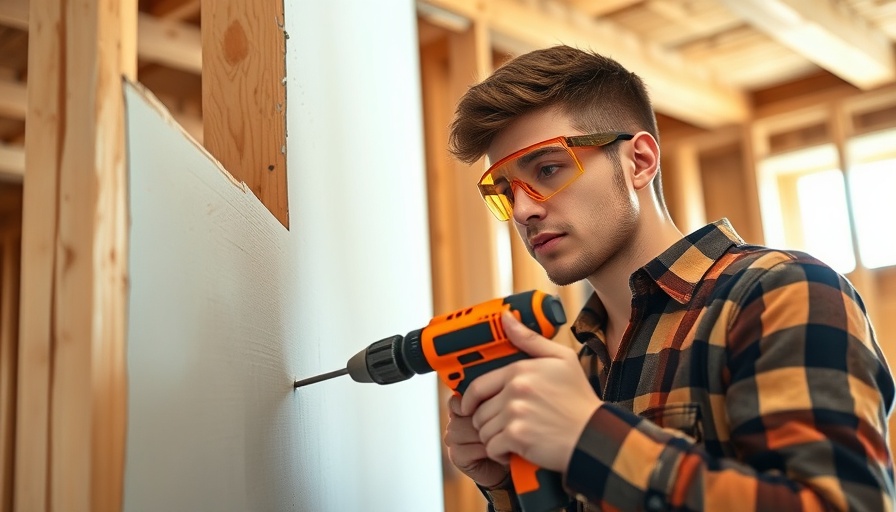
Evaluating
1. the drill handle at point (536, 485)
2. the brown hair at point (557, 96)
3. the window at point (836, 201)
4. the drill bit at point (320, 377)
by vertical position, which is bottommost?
the drill handle at point (536, 485)

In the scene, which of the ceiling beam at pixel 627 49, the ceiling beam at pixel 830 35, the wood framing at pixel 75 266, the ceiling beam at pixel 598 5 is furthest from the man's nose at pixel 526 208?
the ceiling beam at pixel 598 5

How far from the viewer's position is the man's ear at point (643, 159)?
141 cm

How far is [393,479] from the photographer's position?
1.63m

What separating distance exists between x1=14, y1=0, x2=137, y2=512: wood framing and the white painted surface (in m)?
0.03

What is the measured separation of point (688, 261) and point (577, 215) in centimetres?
19

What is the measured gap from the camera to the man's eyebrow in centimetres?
132

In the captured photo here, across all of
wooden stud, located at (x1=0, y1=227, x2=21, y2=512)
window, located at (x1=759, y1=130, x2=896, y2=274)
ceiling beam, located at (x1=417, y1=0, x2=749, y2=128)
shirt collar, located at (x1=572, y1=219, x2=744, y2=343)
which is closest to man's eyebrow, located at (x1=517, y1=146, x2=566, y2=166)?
shirt collar, located at (x1=572, y1=219, x2=744, y2=343)

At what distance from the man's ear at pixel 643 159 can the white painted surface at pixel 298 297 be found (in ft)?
1.69

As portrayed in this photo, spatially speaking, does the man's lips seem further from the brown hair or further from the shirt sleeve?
the shirt sleeve

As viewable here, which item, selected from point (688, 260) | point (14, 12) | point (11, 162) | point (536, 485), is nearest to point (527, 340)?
point (536, 485)

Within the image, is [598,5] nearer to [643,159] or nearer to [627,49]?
[627,49]

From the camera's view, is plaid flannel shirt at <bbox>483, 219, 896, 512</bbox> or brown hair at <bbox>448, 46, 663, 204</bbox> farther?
brown hair at <bbox>448, 46, 663, 204</bbox>

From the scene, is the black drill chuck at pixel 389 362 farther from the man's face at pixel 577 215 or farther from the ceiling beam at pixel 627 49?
the ceiling beam at pixel 627 49

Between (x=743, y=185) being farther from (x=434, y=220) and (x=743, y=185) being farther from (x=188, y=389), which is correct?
(x=188, y=389)
